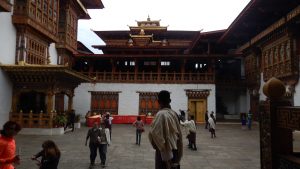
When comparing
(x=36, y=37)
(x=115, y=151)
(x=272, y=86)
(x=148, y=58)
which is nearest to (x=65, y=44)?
(x=36, y=37)

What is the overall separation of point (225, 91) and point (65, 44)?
18.6 m

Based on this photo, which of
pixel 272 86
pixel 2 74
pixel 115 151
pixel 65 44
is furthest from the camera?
pixel 65 44

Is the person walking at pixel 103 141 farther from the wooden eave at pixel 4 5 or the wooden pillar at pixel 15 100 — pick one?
the wooden pillar at pixel 15 100

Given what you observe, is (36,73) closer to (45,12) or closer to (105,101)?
(45,12)

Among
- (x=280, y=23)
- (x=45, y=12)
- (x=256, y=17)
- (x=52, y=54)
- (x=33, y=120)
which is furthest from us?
(x=52, y=54)

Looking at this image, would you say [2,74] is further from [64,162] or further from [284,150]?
[284,150]

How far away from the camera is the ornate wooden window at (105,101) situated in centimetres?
2956

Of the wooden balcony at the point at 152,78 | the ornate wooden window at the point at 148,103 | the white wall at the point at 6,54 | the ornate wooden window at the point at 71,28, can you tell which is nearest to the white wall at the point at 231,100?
the wooden balcony at the point at 152,78

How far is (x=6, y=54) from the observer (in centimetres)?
1833

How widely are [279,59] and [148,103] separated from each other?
42.2ft

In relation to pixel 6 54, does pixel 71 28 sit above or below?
above

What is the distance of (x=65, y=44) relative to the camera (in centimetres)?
2730

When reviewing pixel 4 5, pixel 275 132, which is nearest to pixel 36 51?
pixel 4 5

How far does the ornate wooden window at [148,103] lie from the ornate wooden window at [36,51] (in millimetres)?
10388
